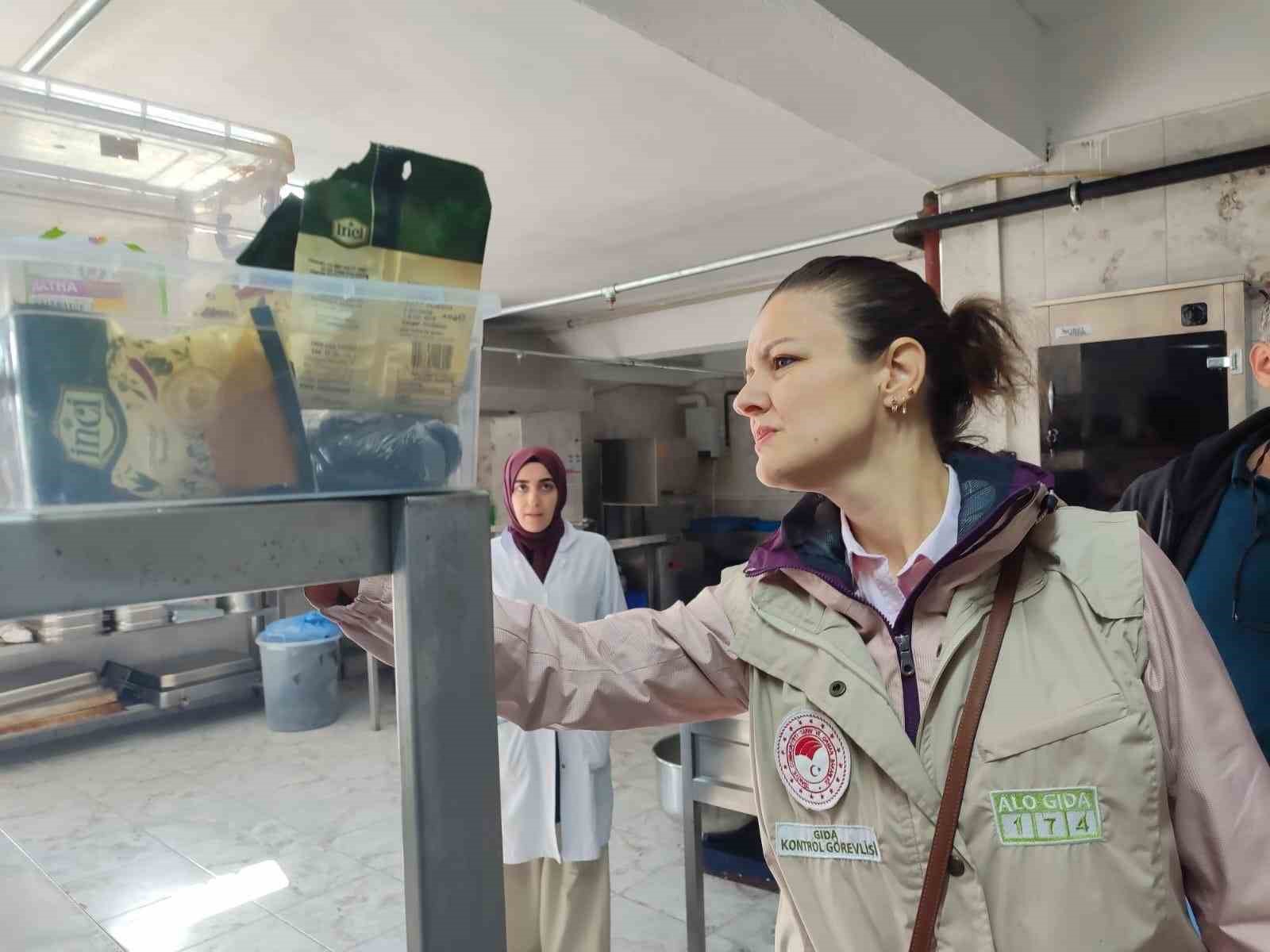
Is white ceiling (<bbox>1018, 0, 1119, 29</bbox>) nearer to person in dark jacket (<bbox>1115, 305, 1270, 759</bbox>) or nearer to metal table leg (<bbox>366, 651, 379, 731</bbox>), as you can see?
person in dark jacket (<bbox>1115, 305, 1270, 759</bbox>)

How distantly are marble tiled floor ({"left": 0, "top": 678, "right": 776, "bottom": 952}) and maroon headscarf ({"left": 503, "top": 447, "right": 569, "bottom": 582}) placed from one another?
112 centimetres

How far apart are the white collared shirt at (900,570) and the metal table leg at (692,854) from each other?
1.47 meters

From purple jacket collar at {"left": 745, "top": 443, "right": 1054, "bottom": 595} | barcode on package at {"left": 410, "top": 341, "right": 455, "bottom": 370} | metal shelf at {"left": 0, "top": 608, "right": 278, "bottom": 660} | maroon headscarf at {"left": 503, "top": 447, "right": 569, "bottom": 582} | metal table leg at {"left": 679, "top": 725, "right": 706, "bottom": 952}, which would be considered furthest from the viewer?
metal shelf at {"left": 0, "top": 608, "right": 278, "bottom": 660}

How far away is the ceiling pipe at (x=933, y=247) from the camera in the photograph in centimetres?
288

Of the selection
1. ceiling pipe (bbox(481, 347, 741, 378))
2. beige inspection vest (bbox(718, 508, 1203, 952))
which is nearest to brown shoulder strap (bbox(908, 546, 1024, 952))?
beige inspection vest (bbox(718, 508, 1203, 952))

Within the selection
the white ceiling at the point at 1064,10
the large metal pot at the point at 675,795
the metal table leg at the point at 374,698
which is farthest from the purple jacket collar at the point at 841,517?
the metal table leg at the point at 374,698

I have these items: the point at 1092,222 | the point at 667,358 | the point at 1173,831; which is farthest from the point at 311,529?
the point at 667,358

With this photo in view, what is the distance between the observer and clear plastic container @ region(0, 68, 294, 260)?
2.54 feet

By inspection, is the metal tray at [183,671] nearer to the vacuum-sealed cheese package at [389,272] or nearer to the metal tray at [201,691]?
the metal tray at [201,691]

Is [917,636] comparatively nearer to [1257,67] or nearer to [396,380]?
[396,380]

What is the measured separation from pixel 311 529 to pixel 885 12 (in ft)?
6.26

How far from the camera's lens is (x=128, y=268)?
1.51ft

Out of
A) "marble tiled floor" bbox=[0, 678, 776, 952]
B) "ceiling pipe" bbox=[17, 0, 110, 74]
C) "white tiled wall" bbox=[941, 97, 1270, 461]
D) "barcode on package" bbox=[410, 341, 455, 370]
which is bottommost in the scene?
"marble tiled floor" bbox=[0, 678, 776, 952]

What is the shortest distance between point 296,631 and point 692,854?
3537 mm
